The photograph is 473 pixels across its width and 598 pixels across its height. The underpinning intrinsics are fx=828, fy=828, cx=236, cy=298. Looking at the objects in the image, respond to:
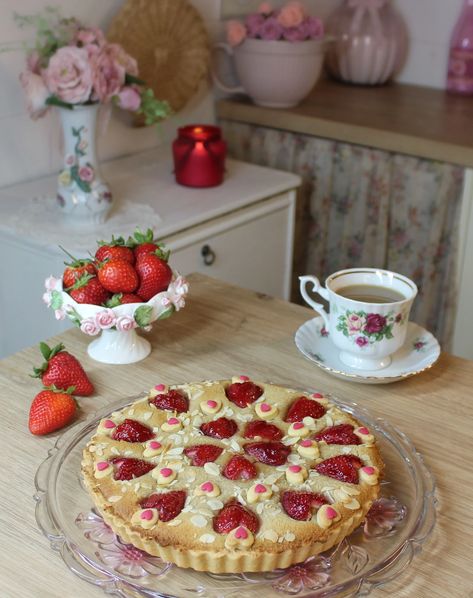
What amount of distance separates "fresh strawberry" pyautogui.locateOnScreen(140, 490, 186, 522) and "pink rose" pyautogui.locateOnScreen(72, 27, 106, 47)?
3.86 feet

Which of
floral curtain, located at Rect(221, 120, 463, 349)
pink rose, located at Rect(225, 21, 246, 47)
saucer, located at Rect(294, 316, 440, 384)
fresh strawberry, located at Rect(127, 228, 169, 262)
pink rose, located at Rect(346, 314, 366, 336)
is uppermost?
pink rose, located at Rect(225, 21, 246, 47)

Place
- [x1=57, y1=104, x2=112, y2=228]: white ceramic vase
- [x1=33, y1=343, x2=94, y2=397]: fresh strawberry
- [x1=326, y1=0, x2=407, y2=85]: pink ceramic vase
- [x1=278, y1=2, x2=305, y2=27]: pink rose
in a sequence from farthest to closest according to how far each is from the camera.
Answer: [x1=326, y1=0, x2=407, y2=85]: pink ceramic vase < [x1=278, y1=2, x2=305, y2=27]: pink rose < [x1=57, y1=104, x2=112, y2=228]: white ceramic vase < [x1=33, y1=343, x2=94, y2=397]: fresh strawberry

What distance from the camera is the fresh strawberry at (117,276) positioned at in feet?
3.71

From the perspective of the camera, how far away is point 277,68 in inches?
93.7

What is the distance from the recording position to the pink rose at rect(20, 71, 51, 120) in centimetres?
172

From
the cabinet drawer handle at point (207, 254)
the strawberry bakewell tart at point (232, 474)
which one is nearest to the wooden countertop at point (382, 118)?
the cabinet drawer handle at point (207, 254)

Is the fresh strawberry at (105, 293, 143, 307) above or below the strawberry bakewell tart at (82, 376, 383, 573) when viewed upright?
above

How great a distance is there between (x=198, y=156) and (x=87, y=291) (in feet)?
3.24

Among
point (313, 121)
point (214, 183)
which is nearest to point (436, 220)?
point (313, 121)

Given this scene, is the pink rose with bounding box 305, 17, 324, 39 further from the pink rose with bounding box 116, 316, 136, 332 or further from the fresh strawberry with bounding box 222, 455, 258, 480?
the fresh strawberry with bounding box 222, 455, 258, 480

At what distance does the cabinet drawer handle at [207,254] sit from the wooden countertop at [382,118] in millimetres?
598

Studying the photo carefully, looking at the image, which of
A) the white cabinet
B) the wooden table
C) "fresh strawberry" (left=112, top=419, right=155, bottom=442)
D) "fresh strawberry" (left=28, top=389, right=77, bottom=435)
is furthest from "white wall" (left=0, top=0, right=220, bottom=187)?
"fresh strawberry" (left=112, top=419, right=155, bottom=442)

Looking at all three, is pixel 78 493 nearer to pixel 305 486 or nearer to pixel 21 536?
pixel 21 536

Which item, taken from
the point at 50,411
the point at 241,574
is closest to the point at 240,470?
the point at 241,574
